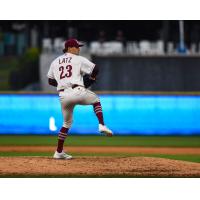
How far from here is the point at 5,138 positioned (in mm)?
23000

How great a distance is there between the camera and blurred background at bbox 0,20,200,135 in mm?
23531

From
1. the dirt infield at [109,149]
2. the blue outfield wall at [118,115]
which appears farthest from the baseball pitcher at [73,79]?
the blue outfield wall at [118,115]

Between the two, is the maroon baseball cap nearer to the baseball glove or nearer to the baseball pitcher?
the baseball pitcher

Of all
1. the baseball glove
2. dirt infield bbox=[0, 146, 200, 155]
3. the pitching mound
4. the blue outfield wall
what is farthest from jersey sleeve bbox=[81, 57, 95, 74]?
the blue outfield wall

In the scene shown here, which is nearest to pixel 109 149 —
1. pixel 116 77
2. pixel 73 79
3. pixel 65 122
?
pixel 65 122

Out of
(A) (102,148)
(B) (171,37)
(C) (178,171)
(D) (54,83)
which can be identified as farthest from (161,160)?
(B) (171,37)

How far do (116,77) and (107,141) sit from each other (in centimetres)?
1054

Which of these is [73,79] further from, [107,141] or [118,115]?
[118,115]

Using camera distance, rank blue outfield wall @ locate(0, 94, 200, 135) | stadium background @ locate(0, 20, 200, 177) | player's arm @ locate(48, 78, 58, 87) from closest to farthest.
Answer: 1. player's arm @ locate(48, 78, 58, 87)
2. stadium background @ locate(0, 20, 200, 177)
3. blue outfield wall @ locate(0, 94, 200, 135)

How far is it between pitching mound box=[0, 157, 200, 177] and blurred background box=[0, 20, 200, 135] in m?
7.33

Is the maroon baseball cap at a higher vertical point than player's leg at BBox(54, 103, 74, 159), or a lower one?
higher

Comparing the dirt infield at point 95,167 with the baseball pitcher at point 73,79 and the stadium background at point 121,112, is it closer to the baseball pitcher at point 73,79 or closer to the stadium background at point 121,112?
the stadium background at point 121,112

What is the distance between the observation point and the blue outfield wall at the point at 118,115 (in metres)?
23.5

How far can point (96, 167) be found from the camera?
49.4ft
